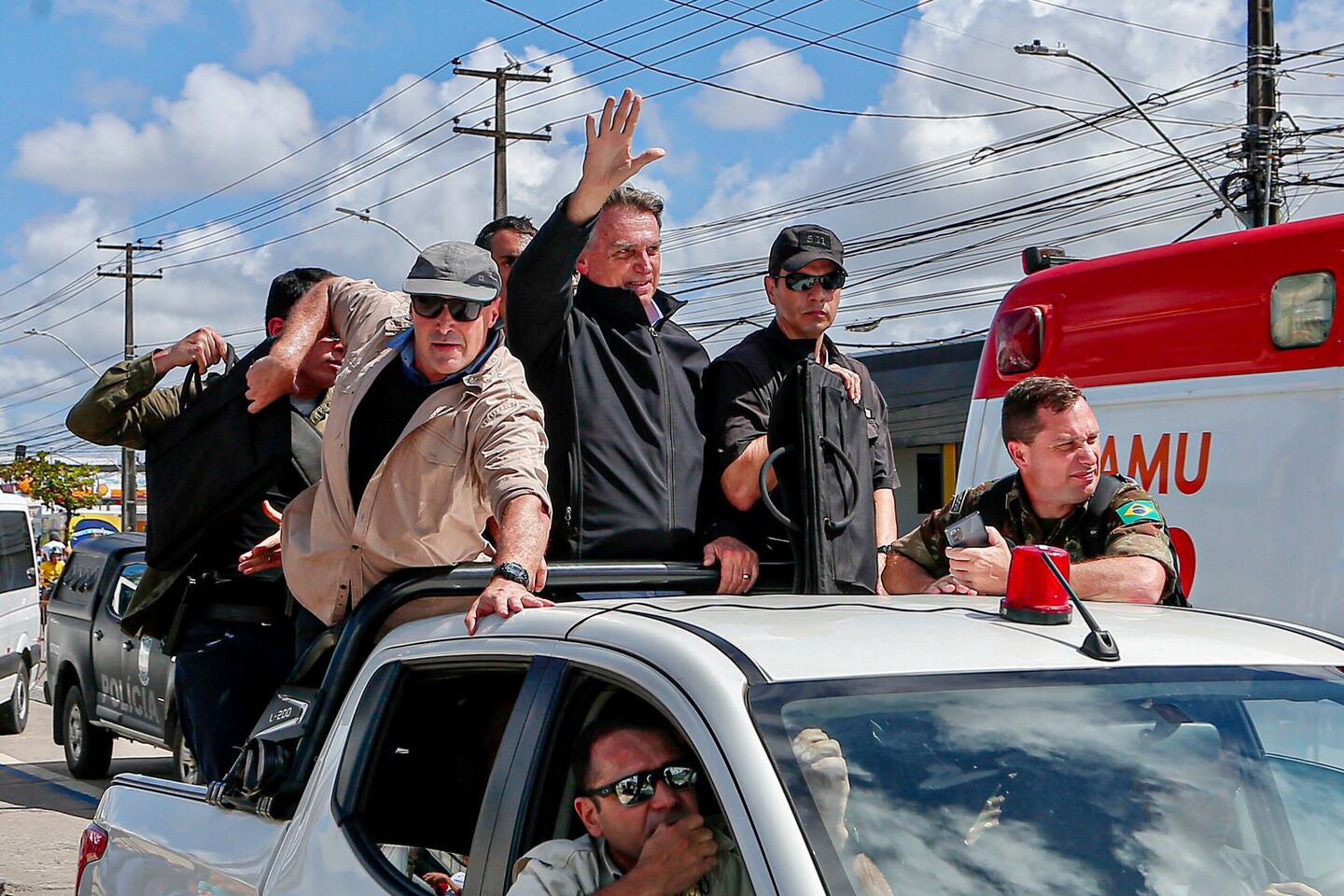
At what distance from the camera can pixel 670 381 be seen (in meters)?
4.07

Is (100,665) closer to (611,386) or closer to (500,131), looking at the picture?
(611,386)

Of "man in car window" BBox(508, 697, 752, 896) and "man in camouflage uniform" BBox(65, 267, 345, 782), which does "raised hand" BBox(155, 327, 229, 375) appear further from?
"man in car window" BBox(508, 697, 752, 896)

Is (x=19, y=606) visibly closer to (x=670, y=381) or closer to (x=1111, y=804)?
(x=670, y=381)

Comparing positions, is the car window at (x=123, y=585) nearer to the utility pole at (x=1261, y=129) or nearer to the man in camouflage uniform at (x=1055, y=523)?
the man in camouflage uniform at (x=1055, y=523)

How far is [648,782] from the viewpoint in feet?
7.79

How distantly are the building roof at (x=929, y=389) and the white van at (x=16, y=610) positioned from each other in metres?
17.7

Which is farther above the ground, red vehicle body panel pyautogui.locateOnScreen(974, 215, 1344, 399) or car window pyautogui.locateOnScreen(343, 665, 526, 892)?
red vehicle body panel pyautogui.locateOnScreen(974, 215, 1344, 399)

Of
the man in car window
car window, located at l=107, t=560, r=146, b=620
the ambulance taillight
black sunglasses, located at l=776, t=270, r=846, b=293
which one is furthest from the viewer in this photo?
car window, located at l=107, t=560, r=146, b=620

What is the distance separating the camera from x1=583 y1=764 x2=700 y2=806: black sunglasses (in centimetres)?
236

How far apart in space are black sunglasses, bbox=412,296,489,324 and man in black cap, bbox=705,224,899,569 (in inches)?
32.0

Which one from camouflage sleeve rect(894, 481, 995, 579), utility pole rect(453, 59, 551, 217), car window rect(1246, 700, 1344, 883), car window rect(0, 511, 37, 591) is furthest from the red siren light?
utility pole rect(453, 59, 551, 217)

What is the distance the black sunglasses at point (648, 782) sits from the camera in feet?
7.74

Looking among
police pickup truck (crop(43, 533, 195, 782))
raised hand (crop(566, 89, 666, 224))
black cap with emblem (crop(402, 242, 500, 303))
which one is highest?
raised hand (crop(566, 89, 666, 224))

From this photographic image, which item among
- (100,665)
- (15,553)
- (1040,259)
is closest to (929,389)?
(15,553)
